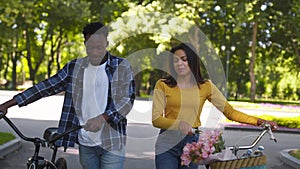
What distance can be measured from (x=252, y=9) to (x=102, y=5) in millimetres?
13344

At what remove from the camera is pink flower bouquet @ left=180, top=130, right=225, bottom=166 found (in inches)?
120

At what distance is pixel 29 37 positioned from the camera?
44844 millimetres

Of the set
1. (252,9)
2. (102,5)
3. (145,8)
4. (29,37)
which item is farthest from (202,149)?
(29,37)

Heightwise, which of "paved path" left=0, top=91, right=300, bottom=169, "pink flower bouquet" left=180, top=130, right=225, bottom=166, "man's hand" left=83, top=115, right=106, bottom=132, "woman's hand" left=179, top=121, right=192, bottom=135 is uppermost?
"man's hand" left=83, top=115, right=106, bottom=132

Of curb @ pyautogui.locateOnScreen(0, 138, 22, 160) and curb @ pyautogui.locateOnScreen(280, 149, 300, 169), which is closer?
curb @ pyautogui.locateOnScreen(0, 138, 22, 160)

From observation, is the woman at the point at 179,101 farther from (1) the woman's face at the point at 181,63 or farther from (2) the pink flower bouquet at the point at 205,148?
(2) the pink flower bouquet at the point at 205,148

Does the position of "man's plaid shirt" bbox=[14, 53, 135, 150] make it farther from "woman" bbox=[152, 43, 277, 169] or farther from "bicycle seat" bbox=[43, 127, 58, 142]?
"woman" bbox=[152, 43, 277, 169]

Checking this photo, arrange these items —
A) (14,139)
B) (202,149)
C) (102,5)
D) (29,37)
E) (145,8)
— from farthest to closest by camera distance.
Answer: (29,37), (102,5), (145,8), (14,139), (202,149)

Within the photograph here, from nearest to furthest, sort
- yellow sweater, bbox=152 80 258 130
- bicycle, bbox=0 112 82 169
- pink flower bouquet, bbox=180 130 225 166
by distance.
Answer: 1. pink flower bouquet, bbox=180 130 225 166
2. bicycle, bbox=0 112 82 169
3. yellow sweater, bbox=152 80 258 130

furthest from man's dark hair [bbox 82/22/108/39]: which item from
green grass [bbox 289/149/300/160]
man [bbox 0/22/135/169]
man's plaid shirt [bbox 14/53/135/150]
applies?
green grass [bbox 289/149/300/160]

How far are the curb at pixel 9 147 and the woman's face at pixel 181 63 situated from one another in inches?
226

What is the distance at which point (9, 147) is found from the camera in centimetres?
915

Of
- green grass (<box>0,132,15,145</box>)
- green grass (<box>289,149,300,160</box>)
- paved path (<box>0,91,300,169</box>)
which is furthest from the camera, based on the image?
green grass (<box>289,149,300,160</box>)

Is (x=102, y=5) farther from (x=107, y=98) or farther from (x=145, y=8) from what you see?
(x=107, y=98)
